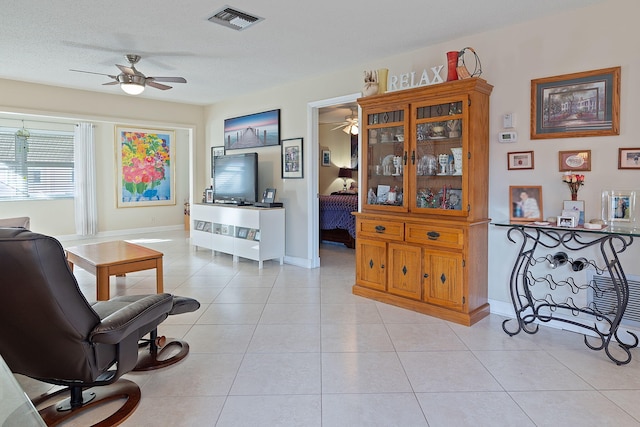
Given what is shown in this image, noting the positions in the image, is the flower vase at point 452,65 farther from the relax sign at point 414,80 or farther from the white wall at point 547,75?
the white wall at point 547,75

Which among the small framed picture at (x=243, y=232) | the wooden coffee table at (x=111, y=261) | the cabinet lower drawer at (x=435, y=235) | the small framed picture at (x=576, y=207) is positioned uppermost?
the small framed picture at (x=576, y=207)

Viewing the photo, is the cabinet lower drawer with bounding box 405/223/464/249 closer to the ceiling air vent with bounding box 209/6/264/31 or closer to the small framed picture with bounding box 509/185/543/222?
the small framed picture with bounding box 509/185/543/222

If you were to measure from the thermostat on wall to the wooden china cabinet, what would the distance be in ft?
0.37

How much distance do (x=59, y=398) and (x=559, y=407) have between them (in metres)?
2.68

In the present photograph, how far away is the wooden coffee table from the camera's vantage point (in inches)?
133

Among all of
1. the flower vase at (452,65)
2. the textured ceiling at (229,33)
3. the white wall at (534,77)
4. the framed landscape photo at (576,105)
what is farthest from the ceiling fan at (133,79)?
the framed landscape photo at (576,105)

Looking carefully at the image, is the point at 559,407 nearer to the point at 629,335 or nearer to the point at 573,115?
the point at 629,335

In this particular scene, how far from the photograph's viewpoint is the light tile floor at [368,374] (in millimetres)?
2016

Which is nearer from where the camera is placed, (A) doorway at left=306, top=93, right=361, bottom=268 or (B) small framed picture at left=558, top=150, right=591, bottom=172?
(B) small framed picture at left=558, top=150, right=591, bottom=172

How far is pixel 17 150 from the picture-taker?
6.98 metres

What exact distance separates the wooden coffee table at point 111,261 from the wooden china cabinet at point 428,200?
201cm

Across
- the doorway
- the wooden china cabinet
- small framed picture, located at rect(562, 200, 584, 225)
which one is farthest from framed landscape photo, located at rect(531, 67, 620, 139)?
the doorway

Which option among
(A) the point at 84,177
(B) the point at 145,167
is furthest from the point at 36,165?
(B) the point at 145,167

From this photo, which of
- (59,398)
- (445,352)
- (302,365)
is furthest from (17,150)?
(445,352)
